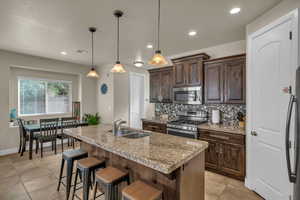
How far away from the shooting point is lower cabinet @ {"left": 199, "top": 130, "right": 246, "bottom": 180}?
2715 millimetres

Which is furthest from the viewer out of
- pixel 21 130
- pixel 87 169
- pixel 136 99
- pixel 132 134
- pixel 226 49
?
pixel 136 99

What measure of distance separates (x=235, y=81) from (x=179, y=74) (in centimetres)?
134

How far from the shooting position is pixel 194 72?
3.64m

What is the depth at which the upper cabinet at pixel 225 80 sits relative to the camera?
117 inches

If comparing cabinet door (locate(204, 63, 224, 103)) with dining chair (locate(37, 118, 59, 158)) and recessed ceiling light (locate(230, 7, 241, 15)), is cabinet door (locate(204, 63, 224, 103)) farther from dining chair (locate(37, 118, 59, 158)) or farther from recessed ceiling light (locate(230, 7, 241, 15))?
dining chair (locate(37, 118, 59, 158))

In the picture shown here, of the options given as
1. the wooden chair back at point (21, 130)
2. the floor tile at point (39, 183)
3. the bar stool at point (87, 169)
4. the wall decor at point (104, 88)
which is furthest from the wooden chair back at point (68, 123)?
the bar stool at point (87, 169)

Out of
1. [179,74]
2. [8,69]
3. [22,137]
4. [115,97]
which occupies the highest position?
[8,69]

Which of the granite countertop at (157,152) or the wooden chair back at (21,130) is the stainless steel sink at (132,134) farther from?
the wooden chair back at (21,130)

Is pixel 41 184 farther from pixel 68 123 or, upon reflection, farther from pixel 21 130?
pixel 21 130

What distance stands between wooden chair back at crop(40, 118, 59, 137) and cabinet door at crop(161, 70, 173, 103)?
3201 mm

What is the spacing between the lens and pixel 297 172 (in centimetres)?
130

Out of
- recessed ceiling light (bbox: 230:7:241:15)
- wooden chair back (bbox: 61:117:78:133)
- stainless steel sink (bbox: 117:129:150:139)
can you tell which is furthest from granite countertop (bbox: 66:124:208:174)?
wooden chair back (bbox: 61:117:78:133)

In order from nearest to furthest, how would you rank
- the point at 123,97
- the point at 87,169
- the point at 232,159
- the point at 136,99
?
the point at 87,169, the point at 232,159, the point at 123,97, the point at 136,99

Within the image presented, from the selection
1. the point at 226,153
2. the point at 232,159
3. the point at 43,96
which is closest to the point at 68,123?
the point at 43,96
